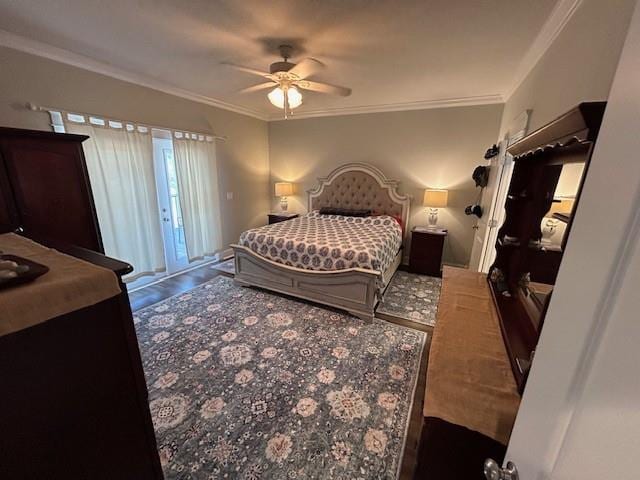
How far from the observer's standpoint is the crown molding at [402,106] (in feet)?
11.6

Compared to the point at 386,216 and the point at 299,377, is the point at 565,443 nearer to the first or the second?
the point at 299,377

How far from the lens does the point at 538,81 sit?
6.62ft

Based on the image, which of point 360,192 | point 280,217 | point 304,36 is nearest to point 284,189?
point 280,217

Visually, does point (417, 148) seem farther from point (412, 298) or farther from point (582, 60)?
point (582, 60)

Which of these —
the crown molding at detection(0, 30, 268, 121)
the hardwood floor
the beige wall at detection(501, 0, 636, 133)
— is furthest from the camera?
the hardwood floor

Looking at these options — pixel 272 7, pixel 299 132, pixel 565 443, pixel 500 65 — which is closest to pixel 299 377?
pixel 565 443

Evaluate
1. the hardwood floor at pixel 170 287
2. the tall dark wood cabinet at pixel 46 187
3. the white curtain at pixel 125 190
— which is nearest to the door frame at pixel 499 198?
the hardwood floor at pixel 170 287

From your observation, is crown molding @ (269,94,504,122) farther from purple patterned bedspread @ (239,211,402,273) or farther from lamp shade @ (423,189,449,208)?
purple patterned bedspread @ (239,211,402,273)

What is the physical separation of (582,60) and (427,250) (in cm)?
285

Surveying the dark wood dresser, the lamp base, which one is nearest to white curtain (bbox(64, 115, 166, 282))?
the dark wood dresser

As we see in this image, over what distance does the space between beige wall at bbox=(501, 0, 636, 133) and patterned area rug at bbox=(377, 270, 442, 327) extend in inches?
73.7

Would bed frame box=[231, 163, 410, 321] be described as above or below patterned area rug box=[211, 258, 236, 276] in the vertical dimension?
above

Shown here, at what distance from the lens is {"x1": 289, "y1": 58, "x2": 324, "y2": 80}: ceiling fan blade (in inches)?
96.0

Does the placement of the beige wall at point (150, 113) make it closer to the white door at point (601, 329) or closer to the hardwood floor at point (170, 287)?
the hardwood floor at point (170, 287)
